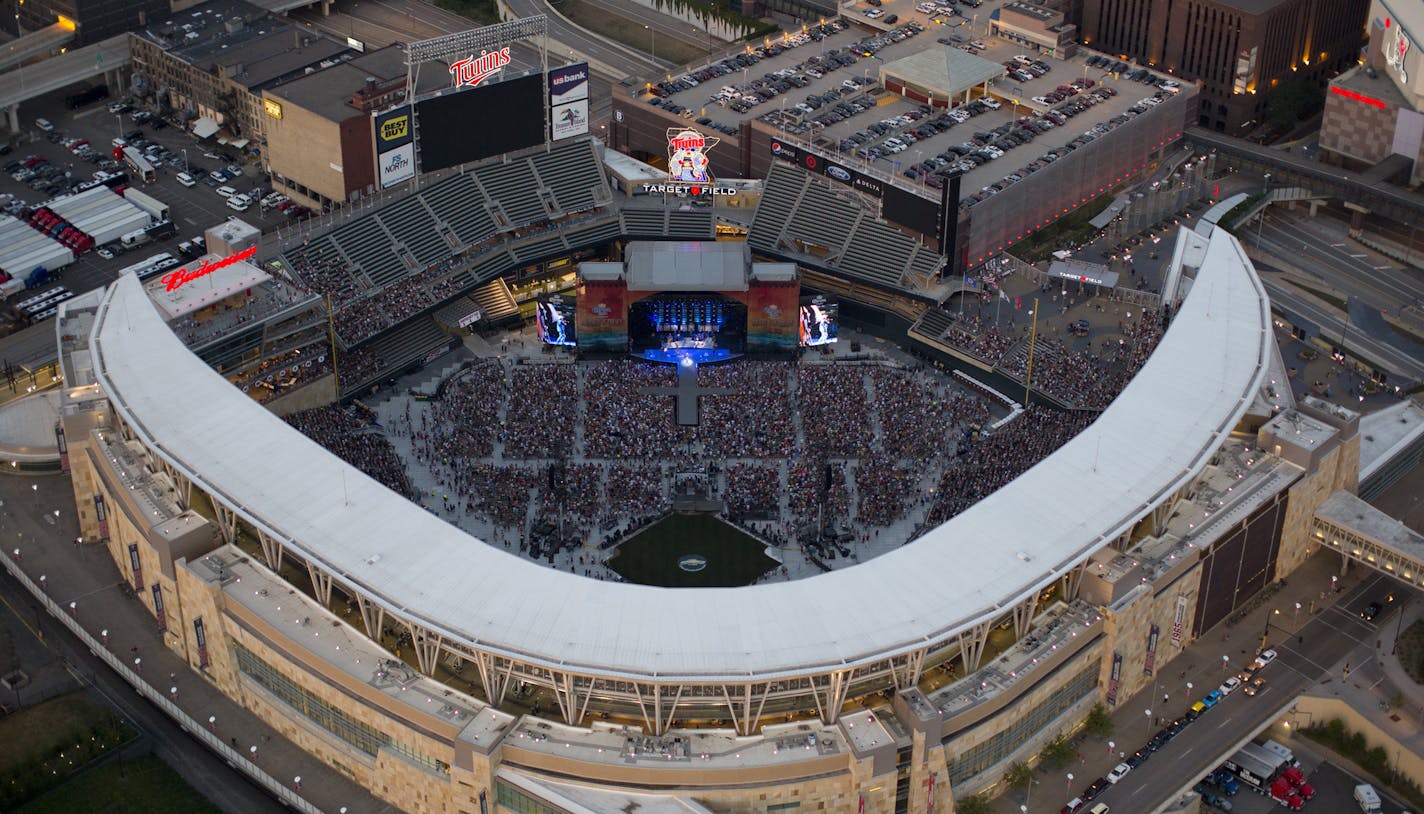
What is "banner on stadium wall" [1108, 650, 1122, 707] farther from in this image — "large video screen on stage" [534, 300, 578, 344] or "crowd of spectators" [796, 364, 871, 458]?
"large video screen on stage" [534, 300, 578, 344]

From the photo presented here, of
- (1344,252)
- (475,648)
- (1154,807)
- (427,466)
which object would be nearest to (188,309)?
(427,466)

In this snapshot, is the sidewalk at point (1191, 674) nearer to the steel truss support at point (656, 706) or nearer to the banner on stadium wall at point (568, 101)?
the steel truss support at point (656, 706)

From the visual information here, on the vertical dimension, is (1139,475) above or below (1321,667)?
above

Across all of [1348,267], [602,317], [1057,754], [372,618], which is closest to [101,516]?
[372,618]

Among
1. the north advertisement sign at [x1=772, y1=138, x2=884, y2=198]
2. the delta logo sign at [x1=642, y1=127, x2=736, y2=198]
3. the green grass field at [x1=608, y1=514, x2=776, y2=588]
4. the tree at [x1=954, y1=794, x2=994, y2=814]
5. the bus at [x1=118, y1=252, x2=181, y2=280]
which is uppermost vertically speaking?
the north advertisement sign at [x1=772, y1=138, x2=884, y2=198]

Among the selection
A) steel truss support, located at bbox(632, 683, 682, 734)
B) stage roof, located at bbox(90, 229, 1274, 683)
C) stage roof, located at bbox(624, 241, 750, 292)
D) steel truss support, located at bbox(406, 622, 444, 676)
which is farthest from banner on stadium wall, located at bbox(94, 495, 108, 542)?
steel truss support, located at bbox(632, 683, 682, 734)

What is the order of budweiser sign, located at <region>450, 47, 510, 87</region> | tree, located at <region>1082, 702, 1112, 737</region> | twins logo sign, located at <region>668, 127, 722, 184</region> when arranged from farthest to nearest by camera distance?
twins logo sign, located at <region>668, 127, 722, 184</region> < budweiser sign, located at <region>450, 47, 510, 87</region> < tree, located at <region>1082, 702, 1112, 737</region>

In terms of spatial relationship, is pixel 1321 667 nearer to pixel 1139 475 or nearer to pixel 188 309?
→ pixel 1139 475

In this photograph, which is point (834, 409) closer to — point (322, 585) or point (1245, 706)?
point (1245, 706)
